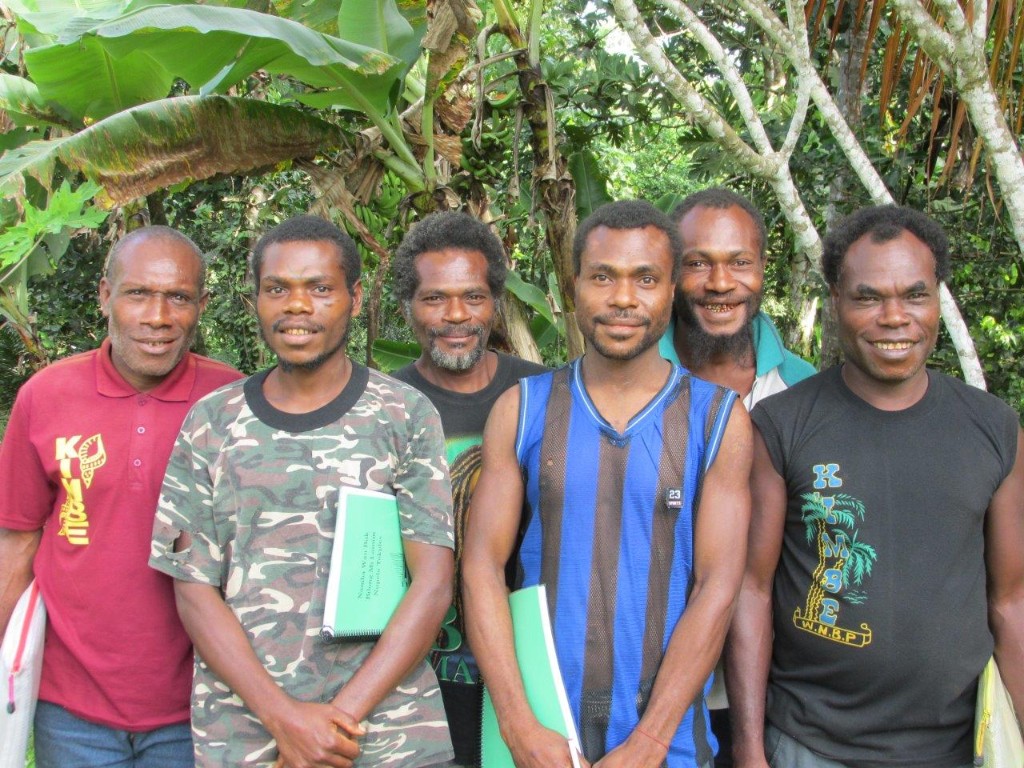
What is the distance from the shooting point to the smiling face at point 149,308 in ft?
8.77

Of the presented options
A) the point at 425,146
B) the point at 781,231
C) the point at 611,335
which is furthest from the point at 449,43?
the point at 781,231

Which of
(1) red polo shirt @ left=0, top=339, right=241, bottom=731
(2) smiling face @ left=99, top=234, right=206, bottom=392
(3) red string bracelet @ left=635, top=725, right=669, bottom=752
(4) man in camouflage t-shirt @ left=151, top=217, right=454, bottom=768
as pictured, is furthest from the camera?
(2) smiling face @ left=99, top=234, right=206, bottom=392

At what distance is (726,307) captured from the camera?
2898mm

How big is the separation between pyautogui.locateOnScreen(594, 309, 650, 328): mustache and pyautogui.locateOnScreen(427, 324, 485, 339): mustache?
0.72 meters

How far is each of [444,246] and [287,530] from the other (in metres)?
Answer: 1.24

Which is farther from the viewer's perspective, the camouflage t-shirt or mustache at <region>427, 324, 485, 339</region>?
mustache at <region>427, 324, 485, 339</region>

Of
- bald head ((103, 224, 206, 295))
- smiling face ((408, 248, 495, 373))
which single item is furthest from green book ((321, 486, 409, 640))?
bald head ((103, 224, 206, 295))

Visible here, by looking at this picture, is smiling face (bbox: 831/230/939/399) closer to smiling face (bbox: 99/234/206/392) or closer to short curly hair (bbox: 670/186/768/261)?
short curly hair (bbox: 670/186/768/261)

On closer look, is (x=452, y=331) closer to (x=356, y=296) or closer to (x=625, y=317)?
(x=356, y=296)

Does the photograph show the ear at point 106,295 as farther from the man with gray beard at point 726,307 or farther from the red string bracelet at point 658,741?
the red string bracelet at point 658,741

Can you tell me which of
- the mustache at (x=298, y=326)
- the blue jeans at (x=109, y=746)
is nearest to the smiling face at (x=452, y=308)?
the mustache at (x=298, y=326)

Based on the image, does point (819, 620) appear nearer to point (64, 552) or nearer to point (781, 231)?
point (64, 552)

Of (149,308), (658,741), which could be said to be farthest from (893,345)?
(149,308)

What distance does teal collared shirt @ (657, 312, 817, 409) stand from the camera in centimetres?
291
